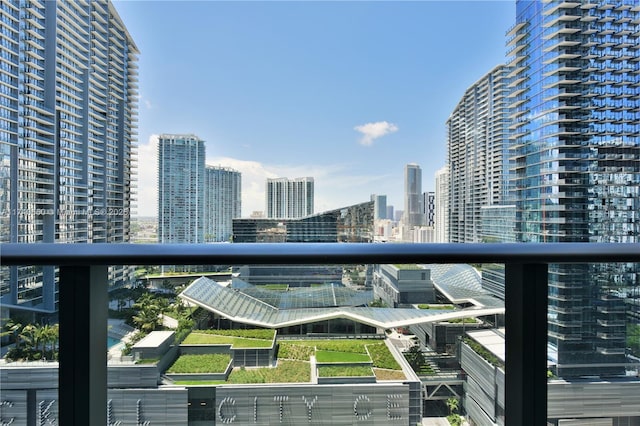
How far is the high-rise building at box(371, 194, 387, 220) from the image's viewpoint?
2750 mm

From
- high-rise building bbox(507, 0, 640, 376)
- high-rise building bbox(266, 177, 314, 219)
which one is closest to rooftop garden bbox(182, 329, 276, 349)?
high-rise building bbox(266, 177, 314, 219)

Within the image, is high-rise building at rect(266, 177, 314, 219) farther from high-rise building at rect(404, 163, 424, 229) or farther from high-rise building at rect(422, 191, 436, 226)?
high-rise building at rect(422, 191, 436, 226)

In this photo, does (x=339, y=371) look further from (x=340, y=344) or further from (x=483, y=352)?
(x=483, y=352)

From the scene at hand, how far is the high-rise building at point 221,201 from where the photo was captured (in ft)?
7.97

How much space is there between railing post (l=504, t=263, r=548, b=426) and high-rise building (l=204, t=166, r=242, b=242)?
2.01 m

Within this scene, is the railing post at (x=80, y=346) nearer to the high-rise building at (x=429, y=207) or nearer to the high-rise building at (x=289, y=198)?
the high-rise building at (x=289, y=198)

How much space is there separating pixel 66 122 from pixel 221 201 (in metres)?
1.32

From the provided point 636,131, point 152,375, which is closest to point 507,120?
point 636,131

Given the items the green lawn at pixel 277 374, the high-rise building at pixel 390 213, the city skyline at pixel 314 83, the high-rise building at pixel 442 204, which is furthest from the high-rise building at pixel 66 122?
A: the high-rise building at pixel 442 204

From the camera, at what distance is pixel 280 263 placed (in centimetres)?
61

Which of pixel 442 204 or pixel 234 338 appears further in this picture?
pixel 442 204

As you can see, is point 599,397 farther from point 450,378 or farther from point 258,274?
point 258,274

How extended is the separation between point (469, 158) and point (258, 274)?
8.57ft

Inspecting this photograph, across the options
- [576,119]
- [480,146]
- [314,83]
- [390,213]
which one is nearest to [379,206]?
[390,213]
